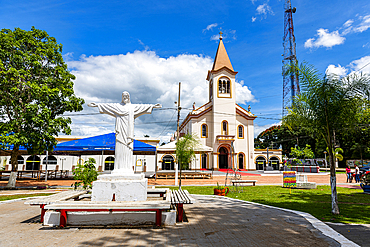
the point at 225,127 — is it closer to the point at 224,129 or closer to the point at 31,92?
the point at 224,129

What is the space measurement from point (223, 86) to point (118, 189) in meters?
32.6

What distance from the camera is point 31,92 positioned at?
12.9m

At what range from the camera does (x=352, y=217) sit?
648cm

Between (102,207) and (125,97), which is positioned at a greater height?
(125,97)

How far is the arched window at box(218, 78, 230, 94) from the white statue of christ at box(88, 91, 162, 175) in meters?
30.6

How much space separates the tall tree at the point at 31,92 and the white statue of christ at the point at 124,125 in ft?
28.3

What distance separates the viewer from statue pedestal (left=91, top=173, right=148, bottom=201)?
595 cm

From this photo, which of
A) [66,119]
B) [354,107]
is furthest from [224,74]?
[354,107]

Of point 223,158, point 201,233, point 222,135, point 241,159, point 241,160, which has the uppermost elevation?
point 222,135

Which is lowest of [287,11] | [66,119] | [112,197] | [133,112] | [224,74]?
[112,197]

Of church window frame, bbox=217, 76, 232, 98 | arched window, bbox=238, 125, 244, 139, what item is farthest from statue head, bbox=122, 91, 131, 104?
arched window, bbox=238, 125, 244, 139

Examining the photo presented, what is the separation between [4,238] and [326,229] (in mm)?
6948

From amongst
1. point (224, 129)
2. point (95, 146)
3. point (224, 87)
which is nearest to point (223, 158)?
point (224, 129)

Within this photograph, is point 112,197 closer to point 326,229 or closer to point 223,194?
point 326,229
